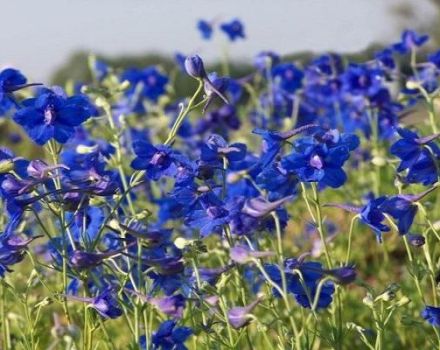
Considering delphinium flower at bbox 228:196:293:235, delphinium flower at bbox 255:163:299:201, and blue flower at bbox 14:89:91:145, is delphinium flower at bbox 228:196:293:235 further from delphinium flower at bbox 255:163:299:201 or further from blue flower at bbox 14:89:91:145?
blue flower at bbox 14:89:91:145

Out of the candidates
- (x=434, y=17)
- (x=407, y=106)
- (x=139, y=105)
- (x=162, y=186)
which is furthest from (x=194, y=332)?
(x=434, y=17)

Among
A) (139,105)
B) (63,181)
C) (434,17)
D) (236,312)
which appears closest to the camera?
(236,312)

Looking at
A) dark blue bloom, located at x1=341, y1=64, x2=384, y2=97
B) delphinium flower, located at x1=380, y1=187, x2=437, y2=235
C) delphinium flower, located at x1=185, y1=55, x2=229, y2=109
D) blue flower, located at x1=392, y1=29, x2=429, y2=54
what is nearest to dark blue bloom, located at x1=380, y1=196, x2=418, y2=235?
A: delphinium flower, located at x1=380, y1=187, x2=437, y2=235

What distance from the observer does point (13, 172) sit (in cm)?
215

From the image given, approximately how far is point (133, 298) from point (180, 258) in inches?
11.1

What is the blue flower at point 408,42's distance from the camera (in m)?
4.43

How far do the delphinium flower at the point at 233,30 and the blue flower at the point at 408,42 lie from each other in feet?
4.43

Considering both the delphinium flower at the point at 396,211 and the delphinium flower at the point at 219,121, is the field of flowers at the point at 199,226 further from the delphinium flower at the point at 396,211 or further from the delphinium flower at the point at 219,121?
the delphinium flower at the point at 219,121

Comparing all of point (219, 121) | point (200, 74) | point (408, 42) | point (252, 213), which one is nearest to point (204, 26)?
point (219, 121)

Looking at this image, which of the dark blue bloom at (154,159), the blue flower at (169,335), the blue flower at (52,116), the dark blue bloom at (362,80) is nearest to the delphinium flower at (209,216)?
the dark blue bloom at (154,159)

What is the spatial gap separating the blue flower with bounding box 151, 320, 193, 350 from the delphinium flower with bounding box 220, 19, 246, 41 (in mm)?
3642

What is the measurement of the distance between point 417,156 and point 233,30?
3.57m

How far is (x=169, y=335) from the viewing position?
2160mm

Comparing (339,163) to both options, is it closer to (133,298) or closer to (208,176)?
(208,176)
